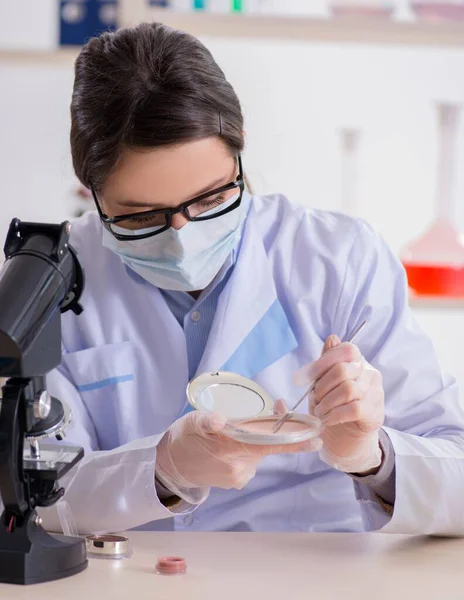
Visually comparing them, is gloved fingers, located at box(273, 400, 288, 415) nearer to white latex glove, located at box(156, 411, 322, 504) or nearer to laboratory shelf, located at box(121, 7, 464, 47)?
white latex glove, located at box(156, 411, 322, 504)

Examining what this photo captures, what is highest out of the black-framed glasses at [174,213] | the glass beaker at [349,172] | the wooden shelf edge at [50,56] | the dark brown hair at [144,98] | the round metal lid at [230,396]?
the dark brown hair at [144,98]

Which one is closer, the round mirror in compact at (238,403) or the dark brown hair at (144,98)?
the round mirror in compact at (238,403)

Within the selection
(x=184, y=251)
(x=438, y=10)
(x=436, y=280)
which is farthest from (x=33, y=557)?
(x=438, y=10)

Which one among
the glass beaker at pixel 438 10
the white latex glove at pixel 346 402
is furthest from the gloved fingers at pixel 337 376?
the glass beaker at pixel 438 10

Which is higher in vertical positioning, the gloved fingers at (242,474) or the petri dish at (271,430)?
the petri dish at (271,430)

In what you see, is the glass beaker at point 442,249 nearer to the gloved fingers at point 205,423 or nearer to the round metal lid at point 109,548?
the gloved fingers at point 205,423

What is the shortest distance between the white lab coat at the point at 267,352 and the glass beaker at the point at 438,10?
1.42 m

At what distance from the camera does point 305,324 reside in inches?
76.0

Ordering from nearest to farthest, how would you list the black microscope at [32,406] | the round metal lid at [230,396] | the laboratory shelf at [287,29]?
the black microscope at [32,406] → the round metal lid at [230,396] → the laboratory shelf at [287,29]

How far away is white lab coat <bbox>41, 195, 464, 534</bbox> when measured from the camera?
6.10ft

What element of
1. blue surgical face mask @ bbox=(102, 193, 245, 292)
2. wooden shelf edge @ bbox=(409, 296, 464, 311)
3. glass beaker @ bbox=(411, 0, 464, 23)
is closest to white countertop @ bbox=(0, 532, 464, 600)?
blue surgical face mask @ bbox=(102, 193, 245, 292)

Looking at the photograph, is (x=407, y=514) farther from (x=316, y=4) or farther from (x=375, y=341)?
(x=316, y=4)

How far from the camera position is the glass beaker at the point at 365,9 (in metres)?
3.12

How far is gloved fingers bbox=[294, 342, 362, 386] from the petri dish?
88 mm
